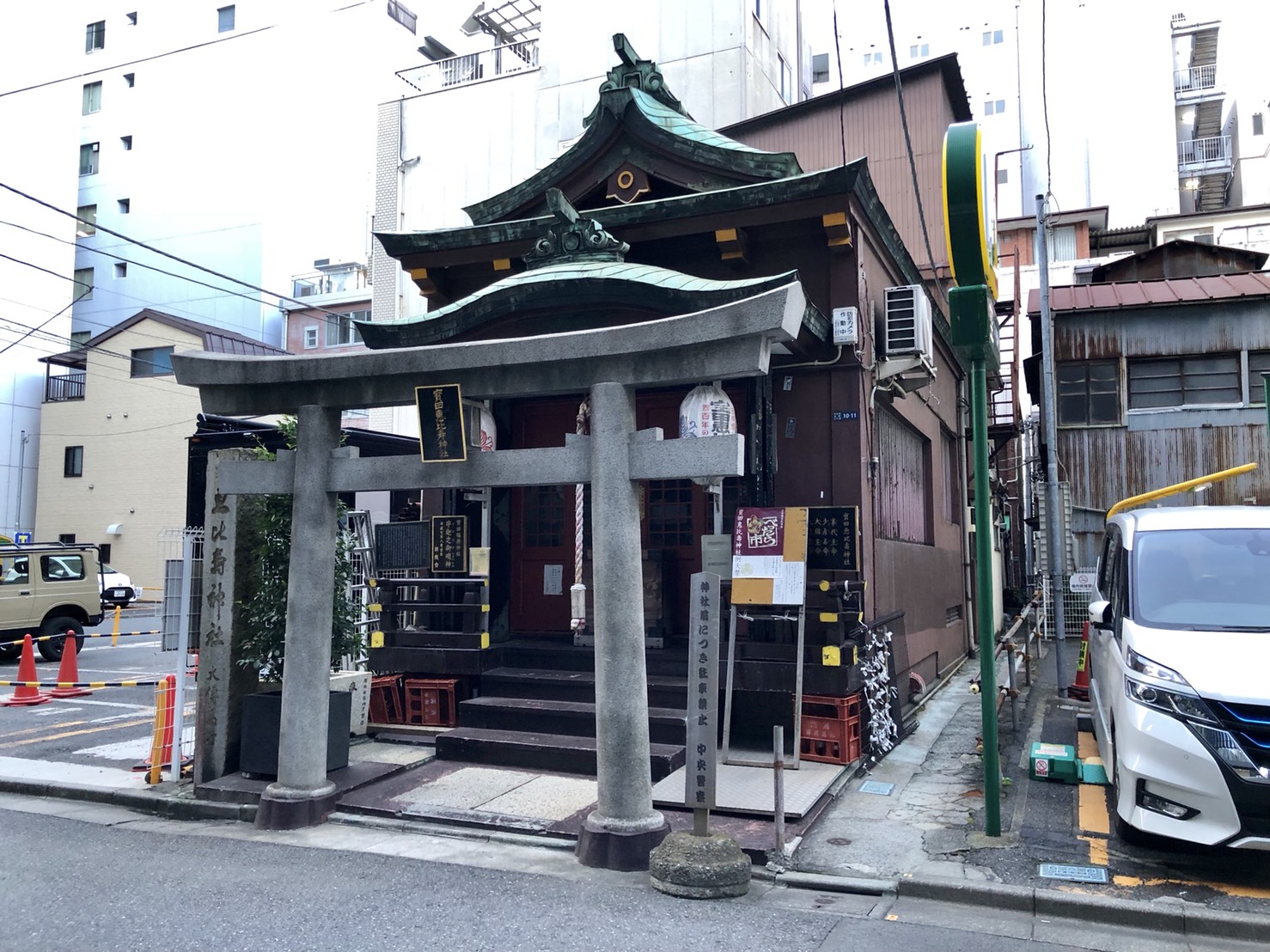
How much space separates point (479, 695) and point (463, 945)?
5239mm

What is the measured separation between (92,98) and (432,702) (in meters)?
44.3

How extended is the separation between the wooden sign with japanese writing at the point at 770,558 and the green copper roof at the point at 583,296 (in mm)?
2019

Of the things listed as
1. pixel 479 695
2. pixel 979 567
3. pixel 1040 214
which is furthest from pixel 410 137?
pixel 979 567

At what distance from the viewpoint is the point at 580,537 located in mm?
10594

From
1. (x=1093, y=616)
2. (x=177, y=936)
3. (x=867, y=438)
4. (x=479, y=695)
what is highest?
(x=867, y=438)

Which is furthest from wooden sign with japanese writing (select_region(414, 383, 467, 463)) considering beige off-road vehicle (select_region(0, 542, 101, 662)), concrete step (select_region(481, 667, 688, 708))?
beige off-road vehicle (select_region(0, 542, 101, 662))

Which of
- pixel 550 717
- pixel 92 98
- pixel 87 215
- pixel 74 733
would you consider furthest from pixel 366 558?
pixel 92 98

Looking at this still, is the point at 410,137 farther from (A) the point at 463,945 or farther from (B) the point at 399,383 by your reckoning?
(A) the point at 463,945

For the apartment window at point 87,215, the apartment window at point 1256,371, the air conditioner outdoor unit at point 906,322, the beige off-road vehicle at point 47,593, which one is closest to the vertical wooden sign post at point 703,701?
the air conditioner outdoor unit at point 906,322

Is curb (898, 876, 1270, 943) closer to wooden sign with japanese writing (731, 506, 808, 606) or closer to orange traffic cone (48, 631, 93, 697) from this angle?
wooden sign with japanese writing (731, 506, 808, 606)

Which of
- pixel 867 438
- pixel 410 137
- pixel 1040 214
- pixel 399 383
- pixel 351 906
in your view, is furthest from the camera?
pixel 410 137

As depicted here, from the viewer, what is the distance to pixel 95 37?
143ft

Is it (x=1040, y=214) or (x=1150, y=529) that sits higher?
(x=1040, y=214)

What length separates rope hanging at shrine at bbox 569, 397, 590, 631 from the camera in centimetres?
1011
